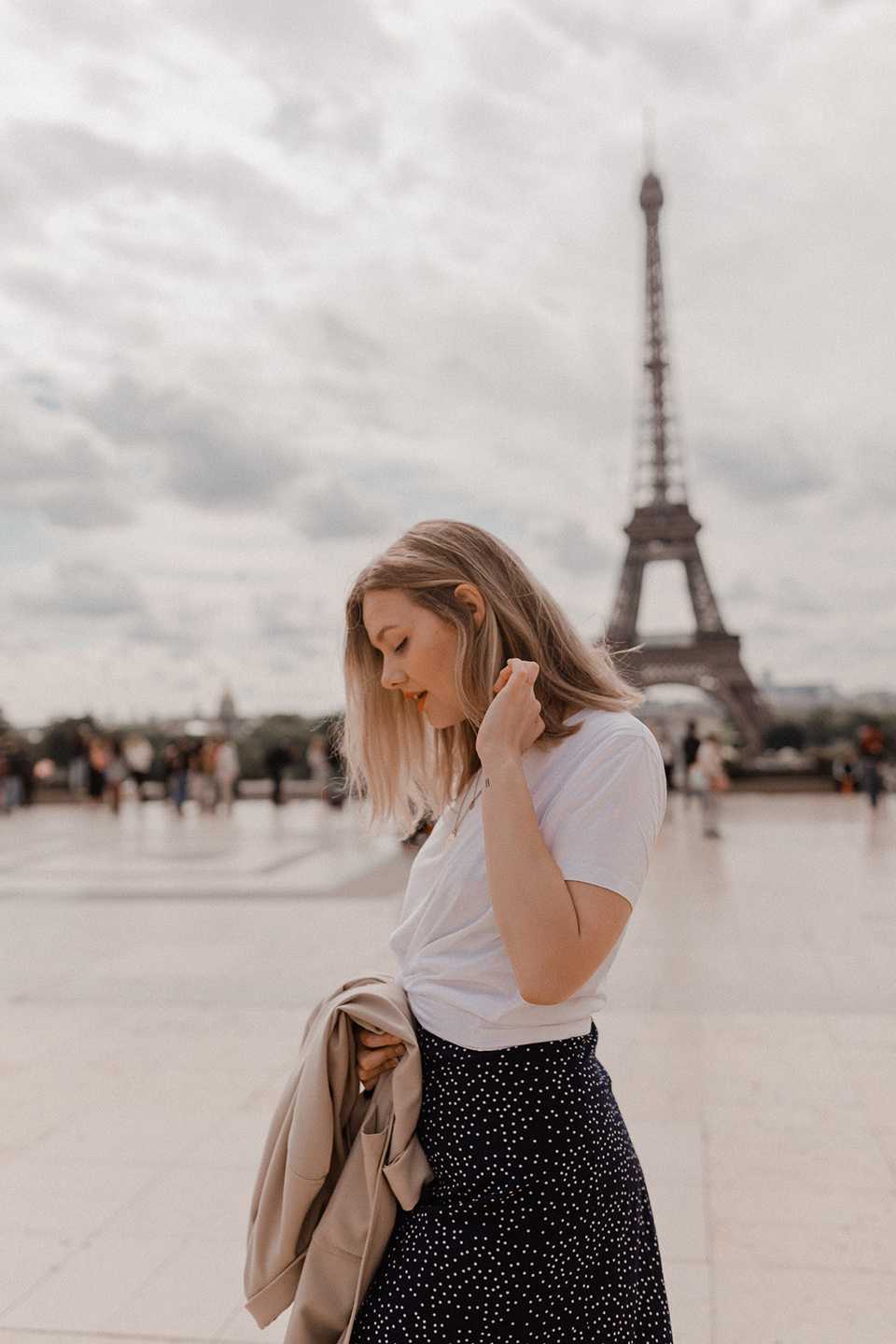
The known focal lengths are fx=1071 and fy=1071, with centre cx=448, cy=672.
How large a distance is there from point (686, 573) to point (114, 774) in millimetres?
25975

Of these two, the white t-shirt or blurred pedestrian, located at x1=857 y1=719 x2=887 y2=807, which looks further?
blurred pedestrian, located at x1=857 y1=719 x2=887 y2=807

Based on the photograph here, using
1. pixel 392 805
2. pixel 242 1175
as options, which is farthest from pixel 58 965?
pixel 392 805

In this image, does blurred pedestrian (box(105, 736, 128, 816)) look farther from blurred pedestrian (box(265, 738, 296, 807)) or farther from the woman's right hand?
the woman's right hand

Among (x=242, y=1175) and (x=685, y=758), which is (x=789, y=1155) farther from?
(x=685, y=758)

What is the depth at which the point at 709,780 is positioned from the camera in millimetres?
12719

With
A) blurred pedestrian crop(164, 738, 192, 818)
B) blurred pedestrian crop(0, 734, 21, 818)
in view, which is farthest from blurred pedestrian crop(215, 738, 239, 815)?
blurred pedestrian crop(0, 734, 21, 818)

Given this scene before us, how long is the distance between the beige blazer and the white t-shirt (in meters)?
0.08

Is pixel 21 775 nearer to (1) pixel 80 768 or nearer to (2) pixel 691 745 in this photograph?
(1) pixel 80 768

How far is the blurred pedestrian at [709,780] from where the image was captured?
41.7ft

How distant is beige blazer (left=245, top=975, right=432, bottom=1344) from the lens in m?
1.44

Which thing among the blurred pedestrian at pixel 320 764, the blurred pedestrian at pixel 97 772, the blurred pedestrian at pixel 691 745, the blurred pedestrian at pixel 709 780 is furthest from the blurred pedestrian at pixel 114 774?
the blurred pedestrian at pixel 709 780

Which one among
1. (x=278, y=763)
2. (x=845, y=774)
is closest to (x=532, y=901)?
(x=278, y=763)

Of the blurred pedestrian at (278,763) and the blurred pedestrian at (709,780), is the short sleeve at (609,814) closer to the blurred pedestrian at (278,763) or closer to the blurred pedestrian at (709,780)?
the blurred pedestrian at (709,780)

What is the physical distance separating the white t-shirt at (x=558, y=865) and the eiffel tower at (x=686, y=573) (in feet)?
108
